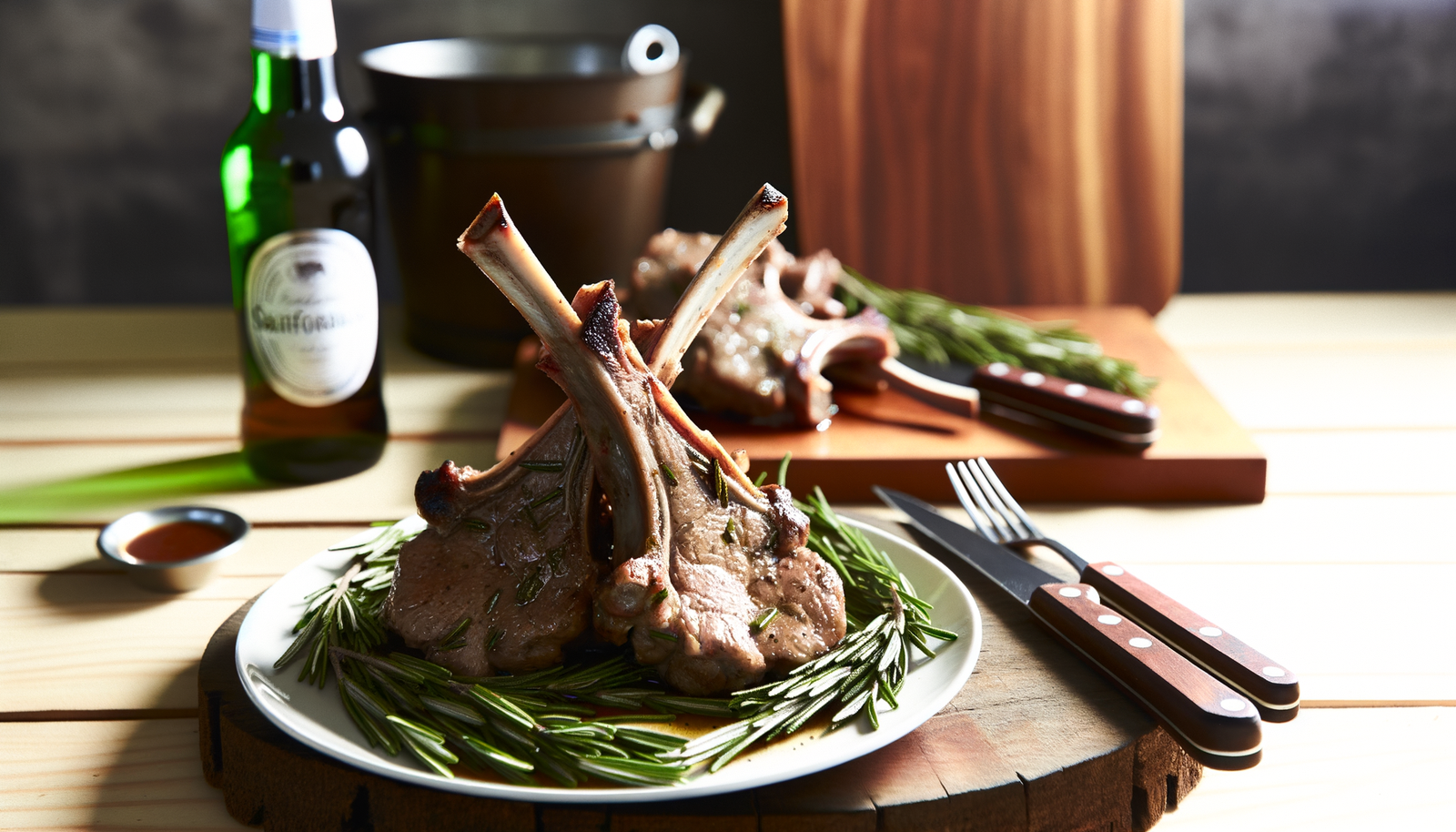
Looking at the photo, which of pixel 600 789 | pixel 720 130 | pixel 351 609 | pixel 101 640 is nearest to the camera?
pixel 600 789

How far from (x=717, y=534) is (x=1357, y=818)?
53 cm

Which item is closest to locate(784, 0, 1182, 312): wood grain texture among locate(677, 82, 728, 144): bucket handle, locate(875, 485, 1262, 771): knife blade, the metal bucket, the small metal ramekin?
locate(677, 82, 728, 144): bucket handle

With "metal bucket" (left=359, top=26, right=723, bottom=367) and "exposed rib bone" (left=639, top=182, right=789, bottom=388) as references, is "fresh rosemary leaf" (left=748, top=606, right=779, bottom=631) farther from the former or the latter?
"metal bucket" (left=359, top=26, right=723, bottom=367)

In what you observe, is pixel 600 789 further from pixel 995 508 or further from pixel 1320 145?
pixel 1320 145

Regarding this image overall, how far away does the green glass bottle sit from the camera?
1433 mm

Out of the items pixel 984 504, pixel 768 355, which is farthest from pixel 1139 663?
pixel 768 355

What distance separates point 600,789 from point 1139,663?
1.39 ft

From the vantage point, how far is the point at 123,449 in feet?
5.57

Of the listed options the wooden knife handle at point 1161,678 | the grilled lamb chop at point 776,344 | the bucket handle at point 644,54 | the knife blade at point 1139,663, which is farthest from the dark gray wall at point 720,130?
the wooden knife handle at point 1161,678

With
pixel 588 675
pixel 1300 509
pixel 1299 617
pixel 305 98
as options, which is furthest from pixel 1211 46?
pixel 588 675

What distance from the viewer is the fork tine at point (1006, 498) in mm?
1312

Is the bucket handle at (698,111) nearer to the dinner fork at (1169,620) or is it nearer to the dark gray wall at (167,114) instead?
the dark gray wall at (167,114)

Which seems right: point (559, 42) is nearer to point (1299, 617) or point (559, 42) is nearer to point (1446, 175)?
point (1299, 617)

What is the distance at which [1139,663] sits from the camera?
3.17ft
